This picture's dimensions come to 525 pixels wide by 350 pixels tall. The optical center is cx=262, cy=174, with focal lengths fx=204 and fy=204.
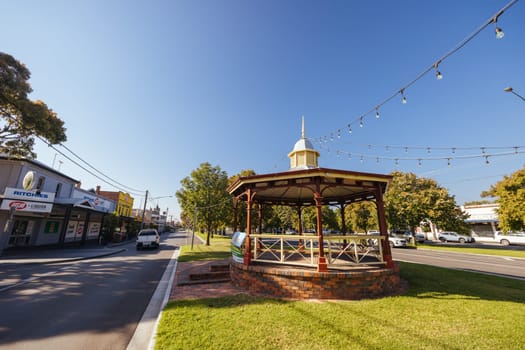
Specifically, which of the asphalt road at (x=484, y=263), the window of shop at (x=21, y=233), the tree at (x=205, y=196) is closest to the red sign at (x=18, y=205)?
the window of shop at (x=21, y=233)

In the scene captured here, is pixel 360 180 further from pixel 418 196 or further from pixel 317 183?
pixel 418 196

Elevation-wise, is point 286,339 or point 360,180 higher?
point 360,180

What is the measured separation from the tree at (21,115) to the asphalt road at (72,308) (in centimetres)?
851

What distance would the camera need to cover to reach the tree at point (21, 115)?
37.2 ft

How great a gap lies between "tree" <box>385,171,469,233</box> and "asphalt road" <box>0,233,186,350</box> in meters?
26.6

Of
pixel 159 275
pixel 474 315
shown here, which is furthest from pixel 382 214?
pixel 159 275

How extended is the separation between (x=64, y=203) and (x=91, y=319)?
19376 millimetres

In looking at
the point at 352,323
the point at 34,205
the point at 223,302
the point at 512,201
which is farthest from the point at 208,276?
the point at 512,201

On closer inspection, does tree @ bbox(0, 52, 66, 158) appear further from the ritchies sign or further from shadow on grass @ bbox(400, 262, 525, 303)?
shadow on grass @ bbox(400, 262, 525, 303)

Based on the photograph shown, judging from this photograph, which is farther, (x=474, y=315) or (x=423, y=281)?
(x=423, y=281)

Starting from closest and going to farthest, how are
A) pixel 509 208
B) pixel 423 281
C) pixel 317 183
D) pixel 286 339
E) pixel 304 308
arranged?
1. pixel 286 339
2. pixel 304 308
3. pixel 317 183
4. pixel 423 281
5. pixel 509 208

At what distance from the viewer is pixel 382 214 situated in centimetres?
765

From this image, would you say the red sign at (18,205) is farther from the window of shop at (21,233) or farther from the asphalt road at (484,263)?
the asphalt road at (484,263)

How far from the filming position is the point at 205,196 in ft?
71.5
